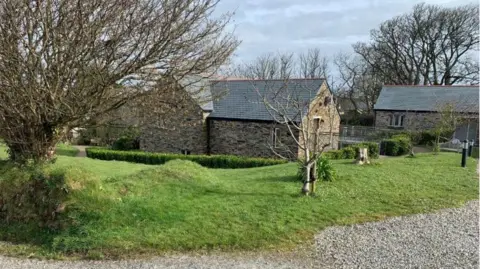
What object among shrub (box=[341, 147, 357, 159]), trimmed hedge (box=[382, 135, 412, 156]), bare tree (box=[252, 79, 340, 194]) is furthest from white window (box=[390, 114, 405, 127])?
shrub (box=[341, 147, 357, 159])

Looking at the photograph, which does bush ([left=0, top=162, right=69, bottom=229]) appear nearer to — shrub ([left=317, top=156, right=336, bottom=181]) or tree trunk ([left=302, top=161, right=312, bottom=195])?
tree trunk ([left=302, top=161, right=312, bottom=195])

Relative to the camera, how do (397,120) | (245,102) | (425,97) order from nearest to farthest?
1. (245,102)
2. (425,97)
3. (397,120)

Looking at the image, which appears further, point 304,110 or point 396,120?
point 396,120

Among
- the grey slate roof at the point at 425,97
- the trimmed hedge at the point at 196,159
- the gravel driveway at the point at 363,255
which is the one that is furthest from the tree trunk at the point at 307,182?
the grey slate roof at the point at 425,97

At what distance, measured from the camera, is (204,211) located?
5.75 metres

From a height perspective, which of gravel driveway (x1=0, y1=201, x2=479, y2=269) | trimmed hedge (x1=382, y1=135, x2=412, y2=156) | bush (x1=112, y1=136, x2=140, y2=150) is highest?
gravel driveway (x1=0, y1=201, x2=479, y2=269)

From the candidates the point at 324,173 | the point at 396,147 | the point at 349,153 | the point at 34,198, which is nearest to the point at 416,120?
the point at 396,147

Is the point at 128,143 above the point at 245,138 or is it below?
below

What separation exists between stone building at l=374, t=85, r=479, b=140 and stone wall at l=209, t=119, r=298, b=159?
595 inches

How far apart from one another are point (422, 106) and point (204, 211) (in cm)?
3067

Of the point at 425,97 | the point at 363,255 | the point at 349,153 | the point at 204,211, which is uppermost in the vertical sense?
the point at 425,97

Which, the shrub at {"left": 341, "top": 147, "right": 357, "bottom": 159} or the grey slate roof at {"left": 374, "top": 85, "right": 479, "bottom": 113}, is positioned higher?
the grey slate roof at {"left": 374, "top": 85, "right": 479, "bottom": 113}

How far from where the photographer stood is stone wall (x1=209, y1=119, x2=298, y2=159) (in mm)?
20500

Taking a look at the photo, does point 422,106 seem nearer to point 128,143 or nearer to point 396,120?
point 396,120
